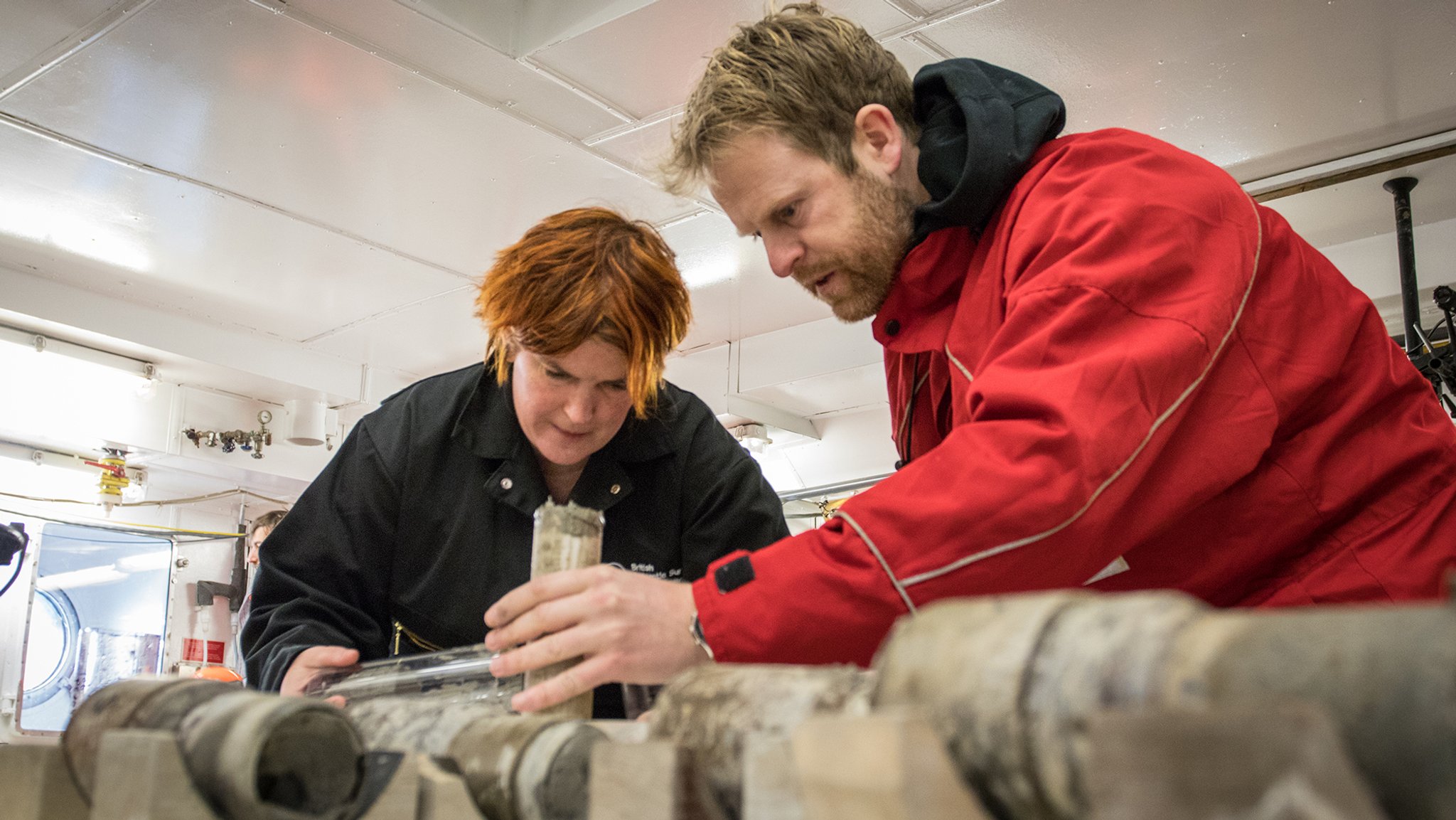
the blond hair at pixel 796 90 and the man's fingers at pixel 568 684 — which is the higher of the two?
the blond hair at pixel 796 90

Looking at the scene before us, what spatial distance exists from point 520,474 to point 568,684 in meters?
0.83

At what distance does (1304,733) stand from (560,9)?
3711mm

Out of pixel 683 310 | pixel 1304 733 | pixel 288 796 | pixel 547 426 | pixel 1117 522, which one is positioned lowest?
pixel 288 796

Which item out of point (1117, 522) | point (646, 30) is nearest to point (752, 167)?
point (1117, 522)

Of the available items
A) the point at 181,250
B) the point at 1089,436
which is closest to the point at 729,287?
the point at 181,250

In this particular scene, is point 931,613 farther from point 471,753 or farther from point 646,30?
point 646,30

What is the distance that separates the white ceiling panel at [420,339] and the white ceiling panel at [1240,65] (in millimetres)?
3123

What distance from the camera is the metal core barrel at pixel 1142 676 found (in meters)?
0.40

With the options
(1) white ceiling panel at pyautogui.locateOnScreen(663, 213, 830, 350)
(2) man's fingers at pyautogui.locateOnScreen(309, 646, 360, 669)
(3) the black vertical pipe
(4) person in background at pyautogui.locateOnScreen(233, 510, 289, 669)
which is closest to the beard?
(2) man's fingers at pyautogui.locateOnScreen(309, 646, 360, 669)

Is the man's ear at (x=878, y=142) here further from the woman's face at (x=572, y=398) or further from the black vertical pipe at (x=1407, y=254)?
the black vertical pipe at (x=1407, y=254)

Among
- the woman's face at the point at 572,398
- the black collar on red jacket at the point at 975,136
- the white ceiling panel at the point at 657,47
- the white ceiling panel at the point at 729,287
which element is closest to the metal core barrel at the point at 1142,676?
the black collar on red jacket at the point at 975,136

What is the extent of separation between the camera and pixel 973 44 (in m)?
3.74

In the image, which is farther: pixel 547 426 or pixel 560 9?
pixel 560 9

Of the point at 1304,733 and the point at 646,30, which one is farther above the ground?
the point at 646,30
